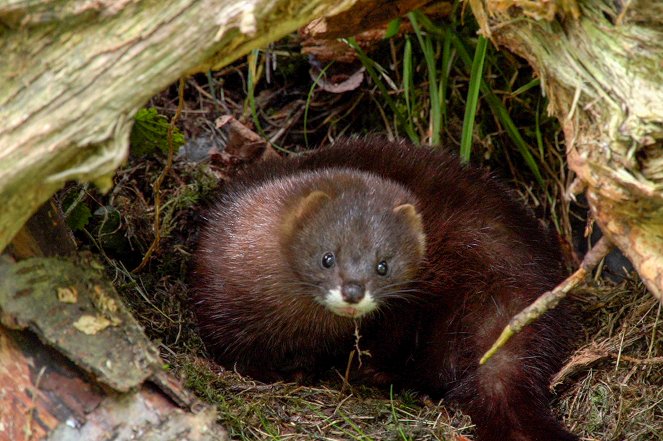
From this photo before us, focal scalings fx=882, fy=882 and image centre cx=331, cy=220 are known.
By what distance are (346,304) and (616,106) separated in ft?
5.50

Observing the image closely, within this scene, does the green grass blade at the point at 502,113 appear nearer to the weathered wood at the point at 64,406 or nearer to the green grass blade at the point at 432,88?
the green grass blade at the point at 432,88

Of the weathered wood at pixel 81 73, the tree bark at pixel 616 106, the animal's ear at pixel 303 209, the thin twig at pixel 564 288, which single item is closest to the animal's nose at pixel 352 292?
the animal's ear at pixel 303 209

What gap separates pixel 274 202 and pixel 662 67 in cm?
239

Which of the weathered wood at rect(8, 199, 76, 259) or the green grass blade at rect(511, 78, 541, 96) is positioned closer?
the weathered wood at rect(8, 199, 76, 259)

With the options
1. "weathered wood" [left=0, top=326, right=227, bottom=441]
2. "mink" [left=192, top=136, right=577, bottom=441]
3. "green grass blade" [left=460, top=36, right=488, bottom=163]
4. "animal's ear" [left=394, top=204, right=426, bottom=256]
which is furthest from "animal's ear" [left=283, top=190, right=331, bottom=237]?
"weathered wood" [left=0, top=326, right=227, bottom=441]

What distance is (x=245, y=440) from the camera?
4.10 meters

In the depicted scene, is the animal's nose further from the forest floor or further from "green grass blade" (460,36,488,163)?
"green grass blade" (460,36,488,163)

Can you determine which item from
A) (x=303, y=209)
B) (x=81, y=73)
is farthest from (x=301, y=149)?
(x=81, y=73)

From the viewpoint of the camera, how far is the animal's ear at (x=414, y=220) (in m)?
4.79

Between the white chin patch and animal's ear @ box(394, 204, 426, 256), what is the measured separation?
55 centimetres

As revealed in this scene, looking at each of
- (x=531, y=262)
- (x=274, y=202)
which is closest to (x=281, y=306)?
(x=274, y=202)

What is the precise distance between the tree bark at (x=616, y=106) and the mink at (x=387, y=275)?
1410mm

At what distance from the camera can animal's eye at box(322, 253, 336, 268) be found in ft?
15.0

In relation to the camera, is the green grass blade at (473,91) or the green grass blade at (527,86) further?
the green grass blade at (527,86)
